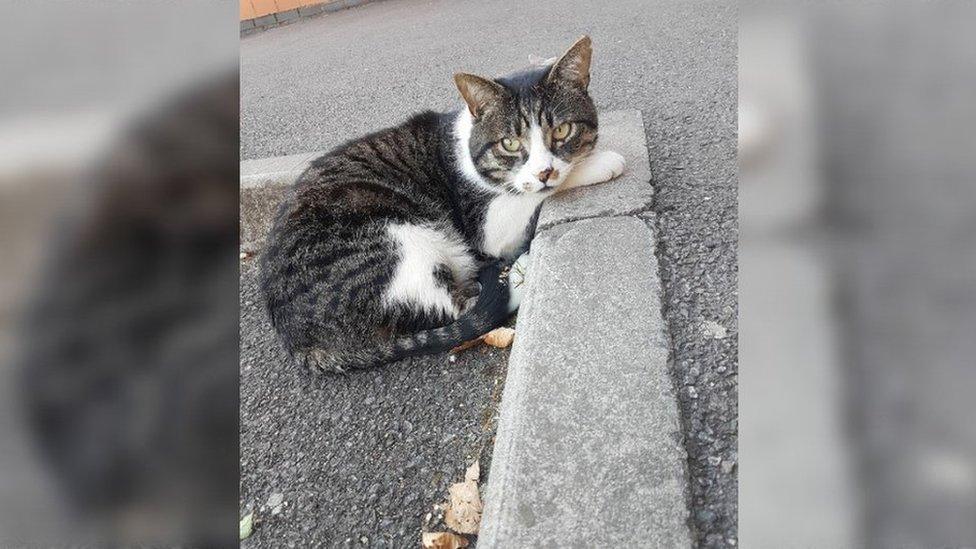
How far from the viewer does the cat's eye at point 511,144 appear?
2541mm

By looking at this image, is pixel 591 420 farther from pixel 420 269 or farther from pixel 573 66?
pixel 573 66

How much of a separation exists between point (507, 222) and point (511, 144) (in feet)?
1.15

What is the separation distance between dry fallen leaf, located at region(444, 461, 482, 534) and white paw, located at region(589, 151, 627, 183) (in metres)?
1.29

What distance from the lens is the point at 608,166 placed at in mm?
2422

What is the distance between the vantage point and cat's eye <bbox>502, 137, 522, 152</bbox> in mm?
2541

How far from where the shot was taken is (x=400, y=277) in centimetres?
240
